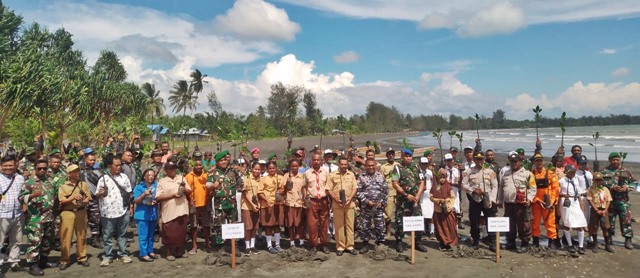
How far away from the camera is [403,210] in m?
7.21

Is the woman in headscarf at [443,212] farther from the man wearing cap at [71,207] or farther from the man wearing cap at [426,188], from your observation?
the man wearing cap at [71,207]

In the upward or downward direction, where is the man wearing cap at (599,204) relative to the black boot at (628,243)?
upward

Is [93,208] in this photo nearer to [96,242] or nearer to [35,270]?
[96,242]

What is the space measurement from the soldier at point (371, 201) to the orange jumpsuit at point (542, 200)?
105 inches

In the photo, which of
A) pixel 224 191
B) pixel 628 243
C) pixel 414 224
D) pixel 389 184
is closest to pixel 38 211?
pixel 224 191

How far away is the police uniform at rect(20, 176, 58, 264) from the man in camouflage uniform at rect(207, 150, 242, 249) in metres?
2.39

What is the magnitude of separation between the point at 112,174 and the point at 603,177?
860 cm

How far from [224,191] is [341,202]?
211cm

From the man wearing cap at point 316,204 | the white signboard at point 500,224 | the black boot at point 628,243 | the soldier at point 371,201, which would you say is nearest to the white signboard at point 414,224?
the soldier at point 371,201

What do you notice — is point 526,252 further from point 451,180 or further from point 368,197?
point 368,197

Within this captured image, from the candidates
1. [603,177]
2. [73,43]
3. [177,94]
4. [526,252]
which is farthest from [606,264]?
[73,43]

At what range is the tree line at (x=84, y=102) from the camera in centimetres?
1928

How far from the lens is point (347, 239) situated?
7.18m

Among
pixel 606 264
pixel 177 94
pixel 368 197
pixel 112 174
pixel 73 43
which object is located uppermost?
pixel 73 43
